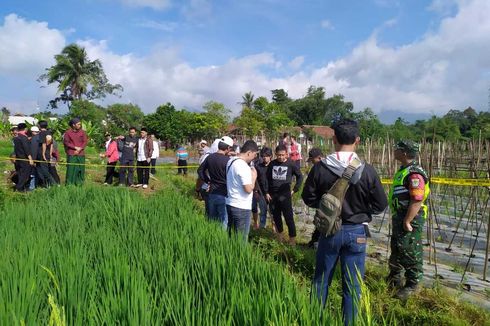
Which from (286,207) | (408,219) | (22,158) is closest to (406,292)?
(408,219)

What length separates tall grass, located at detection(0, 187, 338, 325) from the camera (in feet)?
6.28

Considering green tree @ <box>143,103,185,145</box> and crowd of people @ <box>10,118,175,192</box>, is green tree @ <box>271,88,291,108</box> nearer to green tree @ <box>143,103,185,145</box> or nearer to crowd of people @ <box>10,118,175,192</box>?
green tree @ <box>143,103,185,145</box>

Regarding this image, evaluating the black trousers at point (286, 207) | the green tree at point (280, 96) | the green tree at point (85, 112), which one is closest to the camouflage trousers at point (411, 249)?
the black trousers at point (286, 207)

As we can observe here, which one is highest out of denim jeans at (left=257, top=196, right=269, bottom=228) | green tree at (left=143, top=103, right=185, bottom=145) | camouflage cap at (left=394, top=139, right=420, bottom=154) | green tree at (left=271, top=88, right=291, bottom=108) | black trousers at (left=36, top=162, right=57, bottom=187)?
green tree at (left=271, top=88, right=291, bottom=108)

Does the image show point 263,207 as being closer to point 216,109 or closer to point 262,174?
point 262,174

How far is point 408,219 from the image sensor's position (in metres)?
3.57

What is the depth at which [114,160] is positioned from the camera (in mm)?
9844

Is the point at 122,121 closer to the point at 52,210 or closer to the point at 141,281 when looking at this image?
the point at 52,210

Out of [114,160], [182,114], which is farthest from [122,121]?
[114,160]

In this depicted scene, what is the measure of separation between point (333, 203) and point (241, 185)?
172cm

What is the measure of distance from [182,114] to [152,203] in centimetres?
3746

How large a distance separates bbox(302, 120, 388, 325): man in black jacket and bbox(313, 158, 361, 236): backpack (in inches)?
1.9

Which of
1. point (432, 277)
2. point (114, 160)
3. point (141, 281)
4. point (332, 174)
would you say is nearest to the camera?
point (141, 281)

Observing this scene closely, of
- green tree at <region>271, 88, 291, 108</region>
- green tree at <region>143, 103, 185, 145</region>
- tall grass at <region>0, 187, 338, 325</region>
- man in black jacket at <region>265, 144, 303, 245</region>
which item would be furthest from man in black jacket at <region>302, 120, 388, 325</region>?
green tree at <region>271, 88, 291, 108</region>
